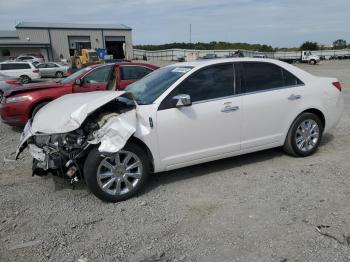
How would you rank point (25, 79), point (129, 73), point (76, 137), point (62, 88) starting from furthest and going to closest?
point (25, 79)
point (129, 73)
point (62, 88)
point (76, 137)

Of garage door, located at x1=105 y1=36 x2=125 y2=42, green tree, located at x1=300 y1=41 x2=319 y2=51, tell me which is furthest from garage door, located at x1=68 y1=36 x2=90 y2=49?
green tree, located at x1=300 y1=41 x2=319 y2=51

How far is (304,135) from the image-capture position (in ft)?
17.5

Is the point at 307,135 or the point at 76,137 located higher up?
the point at 76,137

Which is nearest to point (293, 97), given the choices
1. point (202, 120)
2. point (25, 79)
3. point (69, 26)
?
point (202, 120)

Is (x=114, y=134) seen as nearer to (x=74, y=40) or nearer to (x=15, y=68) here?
(x=15, y=68)

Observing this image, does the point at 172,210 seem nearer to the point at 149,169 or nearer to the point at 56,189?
the point at 149,169

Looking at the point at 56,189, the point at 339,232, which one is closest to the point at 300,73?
the point at 339,232

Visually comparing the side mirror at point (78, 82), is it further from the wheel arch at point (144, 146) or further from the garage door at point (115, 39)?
the garage door at point (115, 39)

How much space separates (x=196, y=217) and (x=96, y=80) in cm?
558

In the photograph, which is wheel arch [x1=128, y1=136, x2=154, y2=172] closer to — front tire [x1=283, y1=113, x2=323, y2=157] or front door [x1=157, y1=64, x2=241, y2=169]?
front door [x1=157, y1=64, x2=241, y2=169]

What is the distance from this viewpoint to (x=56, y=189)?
178 inches

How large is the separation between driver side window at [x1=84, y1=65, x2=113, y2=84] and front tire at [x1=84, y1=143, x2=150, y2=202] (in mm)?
4697

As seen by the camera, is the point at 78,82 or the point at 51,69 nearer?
the point at 78,82

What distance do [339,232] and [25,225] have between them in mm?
3276
